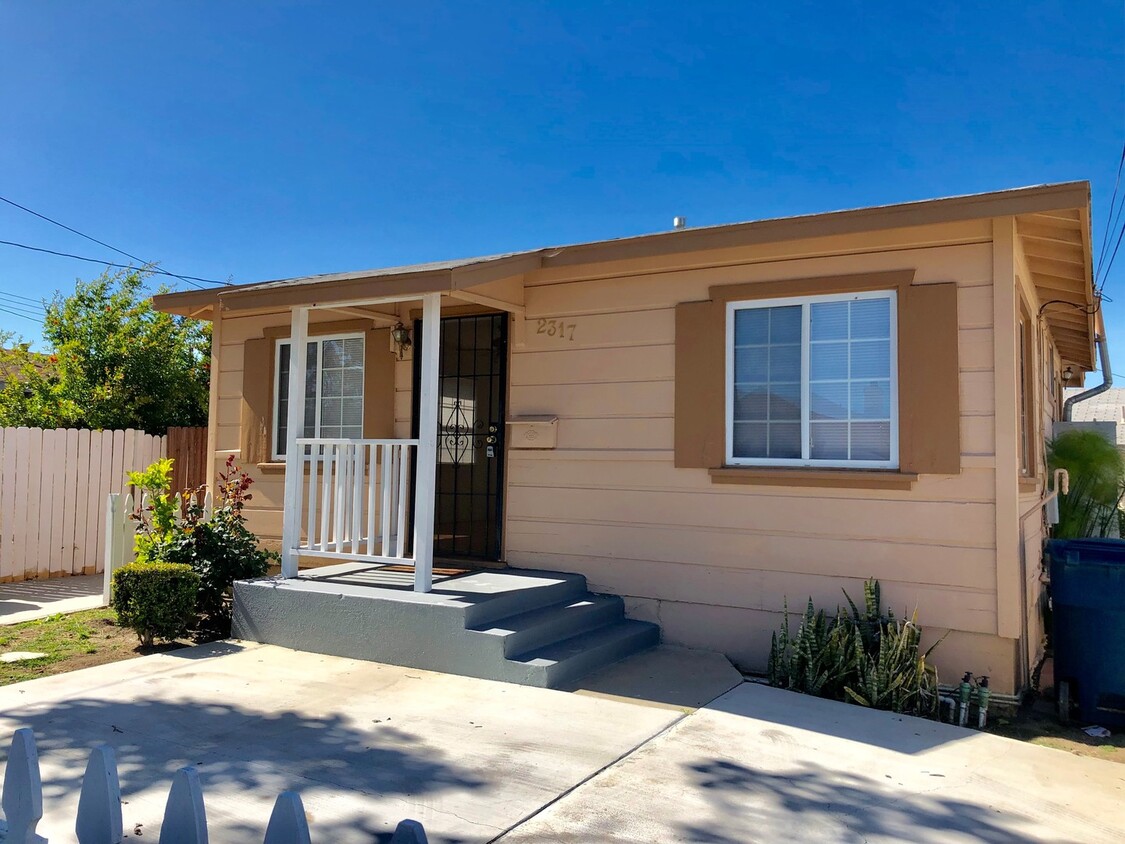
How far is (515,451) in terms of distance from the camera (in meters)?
6.83

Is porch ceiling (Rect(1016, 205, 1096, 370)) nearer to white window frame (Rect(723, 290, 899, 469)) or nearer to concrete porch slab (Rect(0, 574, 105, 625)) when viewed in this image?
white window frame (Rect(723, 290, 899, 469))

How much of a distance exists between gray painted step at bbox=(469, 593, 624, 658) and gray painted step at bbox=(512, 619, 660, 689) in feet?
0.20

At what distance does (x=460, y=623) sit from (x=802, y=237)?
11.2ft

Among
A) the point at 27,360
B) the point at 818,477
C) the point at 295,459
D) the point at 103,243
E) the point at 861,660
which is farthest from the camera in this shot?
the point at 103,243

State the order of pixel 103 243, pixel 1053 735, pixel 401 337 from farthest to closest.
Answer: pixel 103 243, pixel 401 337, pixel 1053 735

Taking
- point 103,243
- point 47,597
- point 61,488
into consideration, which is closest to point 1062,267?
point 47,597

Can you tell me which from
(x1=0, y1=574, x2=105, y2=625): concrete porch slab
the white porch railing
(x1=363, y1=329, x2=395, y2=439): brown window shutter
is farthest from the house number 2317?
(x1=0, y1=574, x2=105, y2=625): concrete porch slab

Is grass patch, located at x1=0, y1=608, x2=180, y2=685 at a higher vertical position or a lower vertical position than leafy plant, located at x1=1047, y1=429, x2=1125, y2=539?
lower

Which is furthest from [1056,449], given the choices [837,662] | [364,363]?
[364,363]

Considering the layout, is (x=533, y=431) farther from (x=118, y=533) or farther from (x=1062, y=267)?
(x=1062, y=267)

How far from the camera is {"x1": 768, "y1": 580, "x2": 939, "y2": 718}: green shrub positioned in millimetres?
4867

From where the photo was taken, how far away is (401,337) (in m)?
7.36

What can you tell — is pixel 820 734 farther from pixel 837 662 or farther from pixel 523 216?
pixel 523 216

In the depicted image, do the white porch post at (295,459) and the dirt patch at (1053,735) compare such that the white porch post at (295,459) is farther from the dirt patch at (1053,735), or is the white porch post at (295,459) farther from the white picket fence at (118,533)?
the dirt patch at (1053,735)
